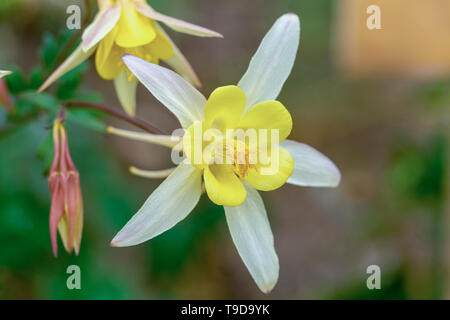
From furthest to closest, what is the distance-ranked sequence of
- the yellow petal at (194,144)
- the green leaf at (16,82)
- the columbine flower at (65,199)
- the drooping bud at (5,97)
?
the green leaf at (16,82), the drooping bud at (5,97), the columbine flower at (65,199), the yellow petal at (194,144)

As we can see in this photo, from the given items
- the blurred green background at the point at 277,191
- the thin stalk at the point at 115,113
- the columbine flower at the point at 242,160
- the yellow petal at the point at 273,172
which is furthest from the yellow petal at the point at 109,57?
the blurred green background at the point at 277,191

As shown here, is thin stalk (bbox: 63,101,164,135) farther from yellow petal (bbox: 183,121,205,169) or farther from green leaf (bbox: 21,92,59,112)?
yellow petal (bbox: 183,121,205,169)

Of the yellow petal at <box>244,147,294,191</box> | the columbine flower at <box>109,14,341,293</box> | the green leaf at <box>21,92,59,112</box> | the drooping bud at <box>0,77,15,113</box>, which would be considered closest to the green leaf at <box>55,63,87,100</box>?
the green leaf at <box>21,92,59,112</box>

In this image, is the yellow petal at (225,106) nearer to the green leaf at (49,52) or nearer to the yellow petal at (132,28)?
the yellow petal at (132,28)

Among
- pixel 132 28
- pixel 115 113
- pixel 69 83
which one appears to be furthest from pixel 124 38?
pixel 69 83

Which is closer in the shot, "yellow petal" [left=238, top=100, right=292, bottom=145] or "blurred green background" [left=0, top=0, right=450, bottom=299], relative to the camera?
"yellow petal" [left=238, top=100, right=292, bottom=145]

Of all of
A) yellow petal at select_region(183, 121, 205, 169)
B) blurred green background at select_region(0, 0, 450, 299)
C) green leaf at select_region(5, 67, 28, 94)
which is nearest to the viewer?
yellow petal at select_region(183, 121, 205, 169)

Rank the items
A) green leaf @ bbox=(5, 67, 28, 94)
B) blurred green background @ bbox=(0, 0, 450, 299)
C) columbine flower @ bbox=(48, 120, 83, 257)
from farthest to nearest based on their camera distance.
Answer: blurred green background @ bbox=(0, 0, 450, 299)
green leaf @ bbox=(5, 67, 28, 94)
columbine flower @ bbox=(48, 120, 83, 257)
